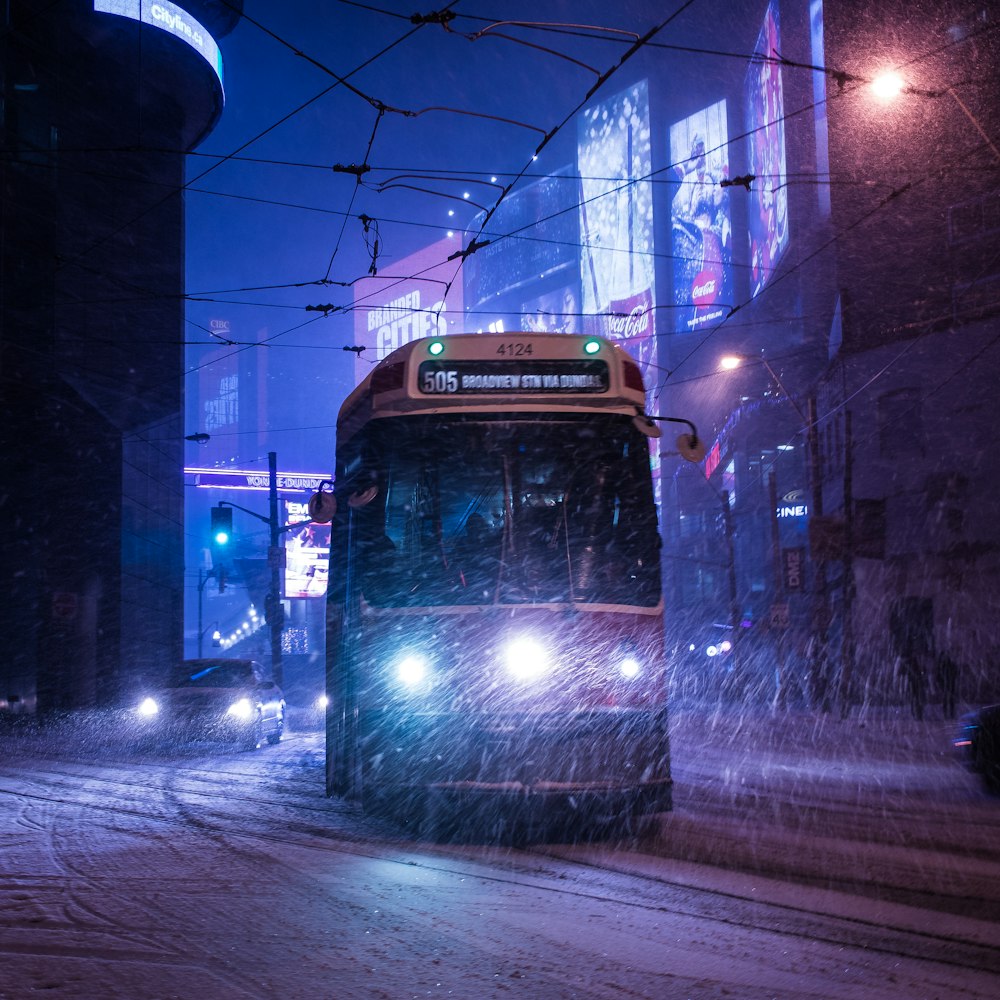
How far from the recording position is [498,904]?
605 cm

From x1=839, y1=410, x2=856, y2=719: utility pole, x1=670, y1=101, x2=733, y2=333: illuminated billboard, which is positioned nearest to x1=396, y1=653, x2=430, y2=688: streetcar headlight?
x1=839, y1=410, x2=856, y2=719: utility pole

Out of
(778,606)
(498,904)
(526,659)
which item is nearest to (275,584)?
(778,606)

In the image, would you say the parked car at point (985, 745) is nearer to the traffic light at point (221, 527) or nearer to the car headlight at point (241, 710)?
the car headlight at point (241, 710)

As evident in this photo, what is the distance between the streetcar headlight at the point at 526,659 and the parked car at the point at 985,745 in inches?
209

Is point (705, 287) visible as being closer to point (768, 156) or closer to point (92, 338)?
point (768, 156)

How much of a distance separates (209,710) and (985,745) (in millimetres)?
12851

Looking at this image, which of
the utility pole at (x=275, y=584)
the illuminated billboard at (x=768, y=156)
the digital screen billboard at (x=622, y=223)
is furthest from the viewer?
the digital screen billboard at (x=622, y=223)

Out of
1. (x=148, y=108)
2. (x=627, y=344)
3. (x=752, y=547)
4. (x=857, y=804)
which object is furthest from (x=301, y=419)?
(x=857, y=804)

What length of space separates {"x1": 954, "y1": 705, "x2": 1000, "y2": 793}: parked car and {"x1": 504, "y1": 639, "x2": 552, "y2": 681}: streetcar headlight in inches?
209

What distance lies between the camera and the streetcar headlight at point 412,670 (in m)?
8.12

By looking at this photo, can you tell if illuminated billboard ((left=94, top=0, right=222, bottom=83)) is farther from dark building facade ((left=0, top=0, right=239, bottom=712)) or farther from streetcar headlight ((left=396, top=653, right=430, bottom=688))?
streetcar headlight ((left=396, top=653, right=430, bottom=688))

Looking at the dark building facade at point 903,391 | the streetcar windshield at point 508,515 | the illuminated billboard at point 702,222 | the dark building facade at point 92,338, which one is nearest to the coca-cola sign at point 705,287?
the illuminated billboard at point 702,222

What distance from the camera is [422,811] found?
853cm

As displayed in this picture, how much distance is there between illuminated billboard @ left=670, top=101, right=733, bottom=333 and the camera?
78438 mm
